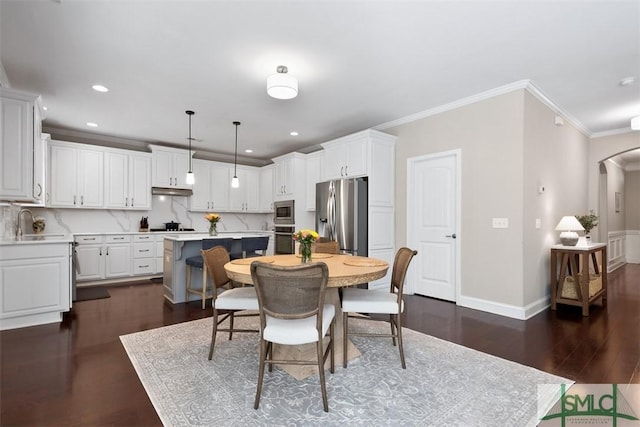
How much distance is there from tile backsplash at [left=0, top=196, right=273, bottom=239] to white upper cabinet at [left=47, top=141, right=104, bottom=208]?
1.28ft

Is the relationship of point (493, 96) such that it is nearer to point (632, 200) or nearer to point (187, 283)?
point (187, 283)

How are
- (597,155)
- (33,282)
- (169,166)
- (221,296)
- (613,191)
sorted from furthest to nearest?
(613,191) < (169,166) < (597,155) < (33,282) < (221,296)

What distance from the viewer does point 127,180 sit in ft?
18.7

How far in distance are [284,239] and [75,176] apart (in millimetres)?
3736

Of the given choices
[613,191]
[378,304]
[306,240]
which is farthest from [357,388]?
[613,191]

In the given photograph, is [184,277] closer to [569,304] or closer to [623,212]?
[569,304]

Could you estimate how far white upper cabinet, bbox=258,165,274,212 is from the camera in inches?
278

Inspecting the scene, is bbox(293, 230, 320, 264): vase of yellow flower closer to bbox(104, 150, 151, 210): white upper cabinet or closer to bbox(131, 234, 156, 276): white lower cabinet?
bbox(131, 234, 156, 276): white lower cabinet

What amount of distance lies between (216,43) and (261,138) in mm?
3216

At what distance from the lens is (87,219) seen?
18.5ft

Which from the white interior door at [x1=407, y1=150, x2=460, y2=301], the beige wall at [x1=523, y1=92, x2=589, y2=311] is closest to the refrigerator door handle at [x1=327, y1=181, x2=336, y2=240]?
the white interior door at [x1=407, y1=150, x2=460, y2=301]

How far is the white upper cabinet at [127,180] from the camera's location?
5551 mm

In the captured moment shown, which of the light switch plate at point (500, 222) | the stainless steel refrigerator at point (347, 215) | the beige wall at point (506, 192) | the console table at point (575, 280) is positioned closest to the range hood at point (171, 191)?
the stainless steel refrigerator at point (347, 215)

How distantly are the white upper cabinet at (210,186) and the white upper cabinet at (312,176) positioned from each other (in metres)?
2.04
